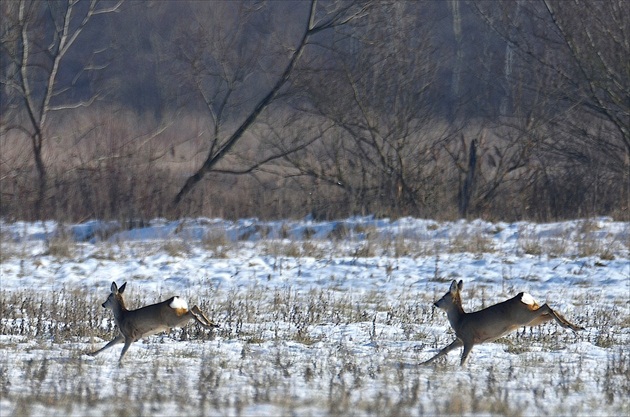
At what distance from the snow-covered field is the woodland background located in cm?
228

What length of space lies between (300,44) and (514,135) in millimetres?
5585

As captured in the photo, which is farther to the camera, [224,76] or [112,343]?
[224,76]

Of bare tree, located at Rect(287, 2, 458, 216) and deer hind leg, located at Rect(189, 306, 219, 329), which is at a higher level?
bare tree, located at Rect(287, 2, 458, 216)

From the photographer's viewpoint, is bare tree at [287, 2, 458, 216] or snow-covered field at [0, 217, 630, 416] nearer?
snow-covered field at [0, 217, 630, 416]

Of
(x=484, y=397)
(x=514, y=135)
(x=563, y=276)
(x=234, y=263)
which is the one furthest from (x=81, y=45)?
(x=484, y=397)

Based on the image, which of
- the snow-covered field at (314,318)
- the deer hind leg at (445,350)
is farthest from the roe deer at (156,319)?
the deer hind leg at (445,350)

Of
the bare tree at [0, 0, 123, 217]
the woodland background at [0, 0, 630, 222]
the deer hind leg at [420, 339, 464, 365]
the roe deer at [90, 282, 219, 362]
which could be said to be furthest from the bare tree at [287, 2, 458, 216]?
the roe deer at [90, 282, 219, 362]

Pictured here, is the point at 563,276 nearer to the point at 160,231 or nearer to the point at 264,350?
the point at 264,350

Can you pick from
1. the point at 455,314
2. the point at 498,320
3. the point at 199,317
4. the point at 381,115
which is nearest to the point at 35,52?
the point at 381,115

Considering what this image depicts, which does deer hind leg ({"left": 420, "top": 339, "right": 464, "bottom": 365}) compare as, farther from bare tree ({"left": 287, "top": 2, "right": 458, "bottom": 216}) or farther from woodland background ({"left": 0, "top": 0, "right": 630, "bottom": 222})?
bare tree ({"left": 287, "top": 2, "right": 458, "bottom": 216})

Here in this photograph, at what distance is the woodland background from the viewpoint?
21688 millimetres

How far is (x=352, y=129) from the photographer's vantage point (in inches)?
867

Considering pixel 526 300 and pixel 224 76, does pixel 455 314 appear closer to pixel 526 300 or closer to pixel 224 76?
pixel 526 300

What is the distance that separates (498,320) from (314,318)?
3.02 metres
